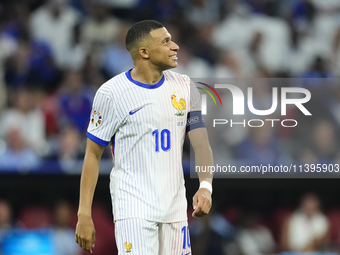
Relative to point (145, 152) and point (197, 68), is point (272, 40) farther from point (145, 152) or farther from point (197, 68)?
point (145, 152)

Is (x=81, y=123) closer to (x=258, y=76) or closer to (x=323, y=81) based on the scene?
(x=258, y=76)

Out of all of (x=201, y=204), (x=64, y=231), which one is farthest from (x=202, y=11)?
(x=201, y=204)

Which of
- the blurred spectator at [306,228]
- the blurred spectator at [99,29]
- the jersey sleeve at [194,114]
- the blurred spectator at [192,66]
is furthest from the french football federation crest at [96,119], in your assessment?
the blurred spectator at [99,29]

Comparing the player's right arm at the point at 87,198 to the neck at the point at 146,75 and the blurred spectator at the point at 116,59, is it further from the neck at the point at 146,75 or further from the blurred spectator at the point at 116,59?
the blurred spectator at the point at 116,59

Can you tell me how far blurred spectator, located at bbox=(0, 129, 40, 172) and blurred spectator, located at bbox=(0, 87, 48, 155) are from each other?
0.22ft

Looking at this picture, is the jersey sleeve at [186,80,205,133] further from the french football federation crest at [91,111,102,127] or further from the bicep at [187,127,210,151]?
the french football federation crest at [91,111,102,127]

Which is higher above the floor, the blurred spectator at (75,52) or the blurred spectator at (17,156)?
the blurred spectator at (75,52)

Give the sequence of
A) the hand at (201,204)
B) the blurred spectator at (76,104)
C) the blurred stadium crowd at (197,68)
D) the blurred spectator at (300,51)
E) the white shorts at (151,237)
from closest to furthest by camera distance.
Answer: the hand at (201,204) < the white shorts at (151,237) < the blurred stadium crowd at (197,68) < the blurred spectator at (76,104) < the blurred spectator at (300,51)

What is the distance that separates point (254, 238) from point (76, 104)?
10.4 feet

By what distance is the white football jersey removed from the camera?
3709 mm

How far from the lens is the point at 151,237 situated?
3650 mm

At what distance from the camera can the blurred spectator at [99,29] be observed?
8.92 meters

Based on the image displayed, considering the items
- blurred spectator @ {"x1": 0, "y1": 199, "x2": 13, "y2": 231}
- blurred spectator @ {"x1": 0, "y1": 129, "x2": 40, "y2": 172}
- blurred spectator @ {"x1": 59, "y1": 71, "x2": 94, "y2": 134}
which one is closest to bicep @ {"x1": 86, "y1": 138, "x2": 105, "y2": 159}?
blurred spectator @ {"x1": 0, "y1": 129, "x2": 40, "y2": 172}

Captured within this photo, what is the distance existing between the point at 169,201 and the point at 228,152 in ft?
13.2
